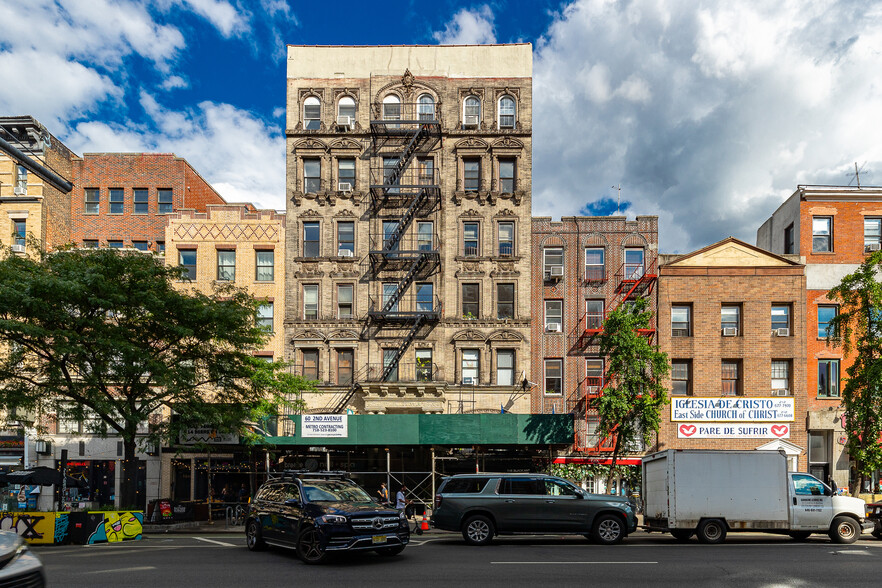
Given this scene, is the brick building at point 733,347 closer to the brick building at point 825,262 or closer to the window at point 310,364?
the brick building at point 825,262

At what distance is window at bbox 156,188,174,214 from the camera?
1578 inches

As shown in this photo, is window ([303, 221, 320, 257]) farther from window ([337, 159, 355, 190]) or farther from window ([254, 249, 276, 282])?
window ([337, 159, 355, 190])

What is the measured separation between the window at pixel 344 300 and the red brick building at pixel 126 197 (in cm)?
932

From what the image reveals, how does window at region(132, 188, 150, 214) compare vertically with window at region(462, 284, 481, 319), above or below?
above

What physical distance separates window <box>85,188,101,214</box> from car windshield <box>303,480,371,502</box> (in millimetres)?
28787

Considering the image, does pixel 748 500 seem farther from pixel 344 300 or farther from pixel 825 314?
pixel 344 300

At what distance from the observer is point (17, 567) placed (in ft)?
25.4

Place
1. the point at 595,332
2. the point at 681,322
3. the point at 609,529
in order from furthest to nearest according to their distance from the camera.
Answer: the point at 681,322 < the point at 595,332 < the point at 609,529

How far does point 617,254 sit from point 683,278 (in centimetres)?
321

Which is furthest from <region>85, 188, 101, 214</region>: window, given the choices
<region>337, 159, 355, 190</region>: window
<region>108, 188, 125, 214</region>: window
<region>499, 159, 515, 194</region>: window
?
<region>499, 159, 515, 194</region>: window

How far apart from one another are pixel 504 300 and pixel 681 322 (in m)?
8.28

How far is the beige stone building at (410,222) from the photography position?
3597 cm

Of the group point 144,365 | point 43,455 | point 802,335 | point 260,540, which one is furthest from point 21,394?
point 802,335

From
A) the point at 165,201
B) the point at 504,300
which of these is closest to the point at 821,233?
the point at 504,300
